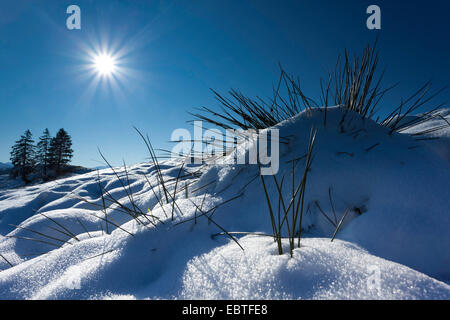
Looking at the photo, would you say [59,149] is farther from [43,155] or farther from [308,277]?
[308,277]

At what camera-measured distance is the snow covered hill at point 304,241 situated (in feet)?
1.48

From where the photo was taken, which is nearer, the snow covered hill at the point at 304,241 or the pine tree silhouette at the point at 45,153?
the snow covered hill at the point at 304,241

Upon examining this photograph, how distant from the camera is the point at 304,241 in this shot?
0.64 m

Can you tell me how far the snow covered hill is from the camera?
452 millimetres

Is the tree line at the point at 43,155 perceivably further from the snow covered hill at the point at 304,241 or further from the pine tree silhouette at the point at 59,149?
the snow covered hill at the point at 304,241

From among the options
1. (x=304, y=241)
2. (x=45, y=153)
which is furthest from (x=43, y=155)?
(x=304, y=241)

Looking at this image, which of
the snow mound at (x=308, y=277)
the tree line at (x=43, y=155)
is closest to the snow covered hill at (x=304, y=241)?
the snow mound at (x=308, y=277)

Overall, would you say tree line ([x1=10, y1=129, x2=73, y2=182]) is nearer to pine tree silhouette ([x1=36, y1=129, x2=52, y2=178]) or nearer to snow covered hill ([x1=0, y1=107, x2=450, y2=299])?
pine tree silhouette ([x1=36, y1=129, x2=52, y2=178])

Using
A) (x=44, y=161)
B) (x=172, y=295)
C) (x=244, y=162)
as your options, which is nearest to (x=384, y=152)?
(x=244, y=162)

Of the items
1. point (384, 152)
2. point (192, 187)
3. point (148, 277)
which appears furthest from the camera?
point (192, 187)

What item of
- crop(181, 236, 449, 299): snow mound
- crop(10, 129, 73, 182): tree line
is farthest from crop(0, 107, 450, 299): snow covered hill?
crop(10, 129, 73, 182): tree line
